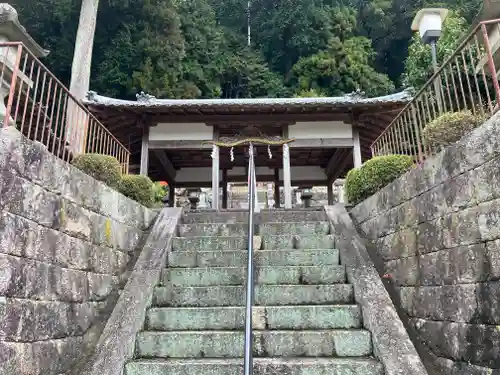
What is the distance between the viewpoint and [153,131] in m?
9.12

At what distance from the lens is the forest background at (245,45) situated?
16250 millimetres

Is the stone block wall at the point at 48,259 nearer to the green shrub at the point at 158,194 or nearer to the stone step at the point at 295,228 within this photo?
the stone step at the point at 295,228

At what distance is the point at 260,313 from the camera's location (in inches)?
129

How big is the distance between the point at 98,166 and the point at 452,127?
10.9ft

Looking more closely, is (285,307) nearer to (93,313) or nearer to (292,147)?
(93,313)

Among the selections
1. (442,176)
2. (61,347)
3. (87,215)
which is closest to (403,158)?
(442,176)

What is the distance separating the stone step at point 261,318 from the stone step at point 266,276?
477 millimetres

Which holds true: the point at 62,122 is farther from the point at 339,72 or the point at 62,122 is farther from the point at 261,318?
the point at 339,72

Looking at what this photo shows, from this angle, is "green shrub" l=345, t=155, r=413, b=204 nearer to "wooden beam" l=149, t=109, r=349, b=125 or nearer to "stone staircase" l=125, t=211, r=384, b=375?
"stone staircase" l=125, t=211, r=384, b=375

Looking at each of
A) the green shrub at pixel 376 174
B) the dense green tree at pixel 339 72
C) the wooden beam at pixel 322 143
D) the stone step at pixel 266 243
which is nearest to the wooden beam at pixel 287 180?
the wooden beam at pixel 322 143

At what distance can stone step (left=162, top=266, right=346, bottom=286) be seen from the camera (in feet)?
12.4

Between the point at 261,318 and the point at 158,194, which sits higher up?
the point at 158,194

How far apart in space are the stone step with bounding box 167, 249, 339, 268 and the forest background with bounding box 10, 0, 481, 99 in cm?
1048

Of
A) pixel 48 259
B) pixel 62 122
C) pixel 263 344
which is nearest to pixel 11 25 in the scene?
pixel 62 122
